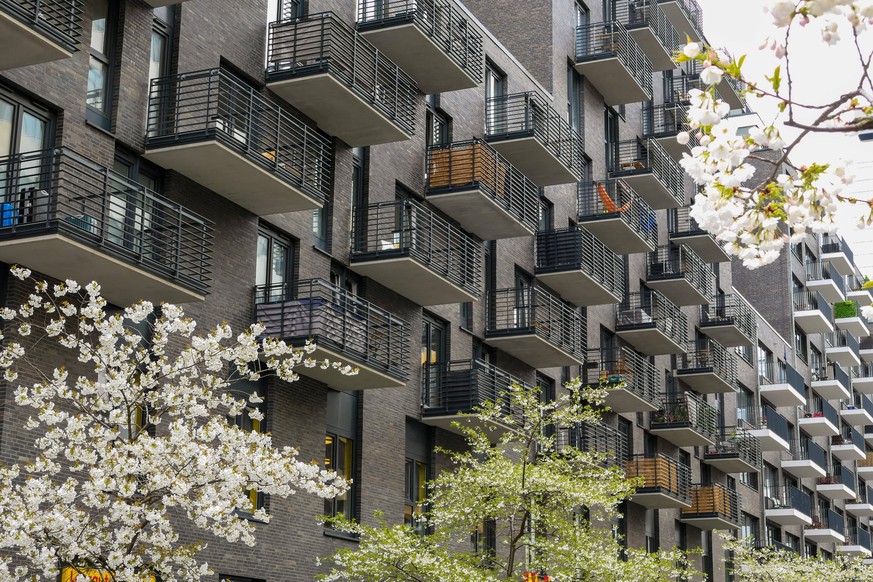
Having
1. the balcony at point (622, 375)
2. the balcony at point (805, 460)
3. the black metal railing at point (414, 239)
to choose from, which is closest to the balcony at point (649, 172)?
the balcony at point (622, 375)

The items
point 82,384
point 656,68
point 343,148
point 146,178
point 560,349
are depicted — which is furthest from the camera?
point 656,68

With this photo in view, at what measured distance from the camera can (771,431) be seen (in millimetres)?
57844

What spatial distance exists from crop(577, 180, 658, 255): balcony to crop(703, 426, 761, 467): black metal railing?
42.4 feet

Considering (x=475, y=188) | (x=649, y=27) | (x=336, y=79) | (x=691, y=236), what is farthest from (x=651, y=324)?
(x=336, y=79)

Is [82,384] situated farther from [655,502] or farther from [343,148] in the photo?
[655,502]

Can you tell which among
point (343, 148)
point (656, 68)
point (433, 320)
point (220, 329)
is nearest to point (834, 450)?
point (656, 68)

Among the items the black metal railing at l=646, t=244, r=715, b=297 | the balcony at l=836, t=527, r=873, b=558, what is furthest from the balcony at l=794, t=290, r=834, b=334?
the black metal railing at l=646, t=244, r=715, b=297

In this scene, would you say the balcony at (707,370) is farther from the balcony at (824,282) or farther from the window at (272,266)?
the window at (272,266)

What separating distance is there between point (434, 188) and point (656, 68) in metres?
20.2

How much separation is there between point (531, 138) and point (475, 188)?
142 inches

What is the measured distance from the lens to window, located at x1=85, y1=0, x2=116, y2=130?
19.9 meters

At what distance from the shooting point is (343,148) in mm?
26688

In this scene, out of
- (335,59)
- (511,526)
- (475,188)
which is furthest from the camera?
(475,188)

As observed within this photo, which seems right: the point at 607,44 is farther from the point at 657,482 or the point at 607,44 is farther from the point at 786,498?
the point at 786,498
